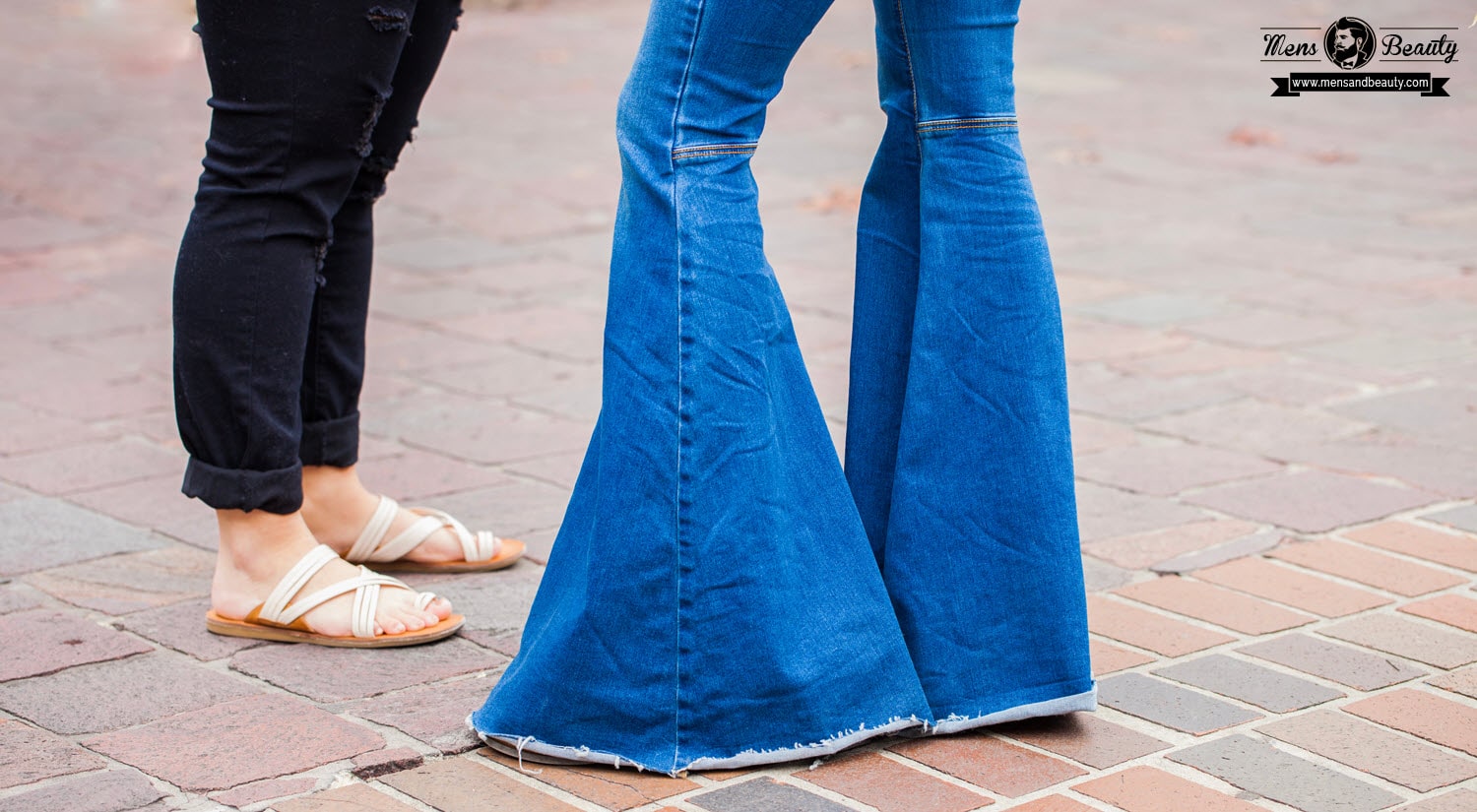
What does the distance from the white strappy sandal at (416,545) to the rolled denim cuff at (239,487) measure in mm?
247

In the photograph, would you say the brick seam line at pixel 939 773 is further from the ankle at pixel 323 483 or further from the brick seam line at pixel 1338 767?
the ankle at pixel 323 483

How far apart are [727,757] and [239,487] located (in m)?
0.77

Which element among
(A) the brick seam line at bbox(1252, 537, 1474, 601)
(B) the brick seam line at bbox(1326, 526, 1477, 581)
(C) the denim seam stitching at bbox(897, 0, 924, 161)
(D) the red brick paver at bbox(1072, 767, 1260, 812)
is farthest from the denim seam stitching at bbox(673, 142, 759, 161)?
(B) the brick seam line at bbox(1326, 526, 1477, 581)

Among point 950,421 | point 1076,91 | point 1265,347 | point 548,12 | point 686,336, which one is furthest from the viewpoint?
point 548,12

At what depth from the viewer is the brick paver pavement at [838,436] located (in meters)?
1.78

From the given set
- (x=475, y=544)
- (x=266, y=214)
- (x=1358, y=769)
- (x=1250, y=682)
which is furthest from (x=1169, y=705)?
(x=266, y=214)

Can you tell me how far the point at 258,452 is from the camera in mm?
2121

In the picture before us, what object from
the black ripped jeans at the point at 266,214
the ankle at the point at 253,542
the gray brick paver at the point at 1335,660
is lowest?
the gray brick paver at the point at 1335,660

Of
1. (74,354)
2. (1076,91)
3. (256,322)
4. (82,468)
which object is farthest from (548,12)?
(256,322)

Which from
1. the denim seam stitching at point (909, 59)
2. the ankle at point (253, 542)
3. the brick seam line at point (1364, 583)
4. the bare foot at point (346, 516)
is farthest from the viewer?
the bare foot at point (346, 516)

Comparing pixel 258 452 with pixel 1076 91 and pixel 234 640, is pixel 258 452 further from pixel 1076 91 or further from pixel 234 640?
pixel 1076 91

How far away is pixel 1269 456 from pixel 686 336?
1.55m

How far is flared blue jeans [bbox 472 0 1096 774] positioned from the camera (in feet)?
5.60

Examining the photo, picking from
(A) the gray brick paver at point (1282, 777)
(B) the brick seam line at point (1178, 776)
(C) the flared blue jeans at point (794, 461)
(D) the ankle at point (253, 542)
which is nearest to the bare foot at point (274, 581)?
(D) the ankle at point (253, 542)
